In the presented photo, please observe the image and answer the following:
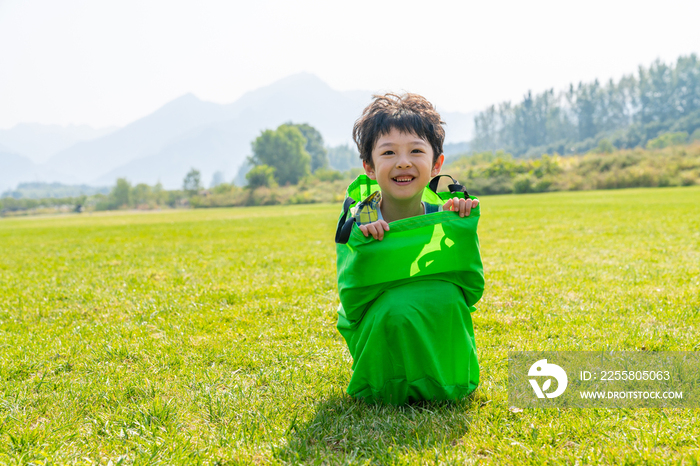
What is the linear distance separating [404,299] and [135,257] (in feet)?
28.9

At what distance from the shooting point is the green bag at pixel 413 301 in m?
2.43

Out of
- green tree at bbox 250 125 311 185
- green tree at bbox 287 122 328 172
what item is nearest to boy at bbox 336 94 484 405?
green tree at bbox 250 125 311 185

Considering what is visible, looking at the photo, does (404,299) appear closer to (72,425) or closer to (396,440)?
(396,440)

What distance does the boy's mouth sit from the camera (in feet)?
8.86

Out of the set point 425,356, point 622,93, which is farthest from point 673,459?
point 622,93

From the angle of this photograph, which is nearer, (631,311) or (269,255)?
(631,311)

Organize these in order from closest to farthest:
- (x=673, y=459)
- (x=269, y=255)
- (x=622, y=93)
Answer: (x=673, y=459), (x=269, y=255), (x=622, y=93)

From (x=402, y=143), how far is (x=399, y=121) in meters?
0.14

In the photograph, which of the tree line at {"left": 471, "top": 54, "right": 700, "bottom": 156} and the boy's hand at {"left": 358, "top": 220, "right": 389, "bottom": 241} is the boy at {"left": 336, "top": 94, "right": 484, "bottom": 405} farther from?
the tree line at {"left": 471, "top": 54, "right": 700, "bottom": 156}

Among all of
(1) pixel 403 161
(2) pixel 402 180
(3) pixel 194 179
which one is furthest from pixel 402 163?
(3) pixel 194 179

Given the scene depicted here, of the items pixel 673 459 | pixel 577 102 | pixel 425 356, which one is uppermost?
pixel 577 102

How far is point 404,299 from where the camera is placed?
8.02 ft

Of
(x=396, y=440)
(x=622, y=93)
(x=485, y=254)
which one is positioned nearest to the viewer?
(x=396, y=440)

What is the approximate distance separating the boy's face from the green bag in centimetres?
30
